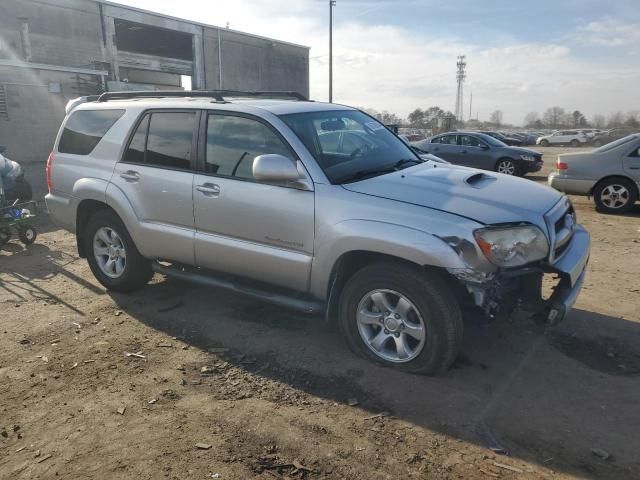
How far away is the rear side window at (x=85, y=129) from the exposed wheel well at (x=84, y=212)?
52cm

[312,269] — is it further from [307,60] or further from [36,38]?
[307,60]

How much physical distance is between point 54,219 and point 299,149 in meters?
3.28

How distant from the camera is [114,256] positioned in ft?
17.0

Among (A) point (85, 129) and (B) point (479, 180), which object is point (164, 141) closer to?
(A) point (85, 129)

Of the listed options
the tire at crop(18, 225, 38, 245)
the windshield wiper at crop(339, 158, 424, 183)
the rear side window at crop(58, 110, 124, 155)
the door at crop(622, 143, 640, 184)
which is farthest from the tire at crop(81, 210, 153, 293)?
the door at crop(622, 143, 640, 184)

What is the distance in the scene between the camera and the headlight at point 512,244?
124 inches

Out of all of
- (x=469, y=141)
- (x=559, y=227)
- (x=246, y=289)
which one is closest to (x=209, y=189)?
(x=246, y=289)

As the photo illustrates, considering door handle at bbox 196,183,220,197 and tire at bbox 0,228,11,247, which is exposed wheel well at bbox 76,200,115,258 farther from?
tire at bbox 0,228,11,247

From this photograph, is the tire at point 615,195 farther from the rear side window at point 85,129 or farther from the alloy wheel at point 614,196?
the rear side window at point 85,129

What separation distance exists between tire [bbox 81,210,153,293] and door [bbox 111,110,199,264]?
0.29 meters

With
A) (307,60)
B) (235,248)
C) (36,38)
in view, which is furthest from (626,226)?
(307,60)

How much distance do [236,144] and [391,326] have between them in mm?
1926

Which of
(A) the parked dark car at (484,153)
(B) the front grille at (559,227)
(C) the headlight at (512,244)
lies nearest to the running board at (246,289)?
(C) the headlight at (512,244)

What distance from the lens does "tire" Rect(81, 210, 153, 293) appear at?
498 centimetres
